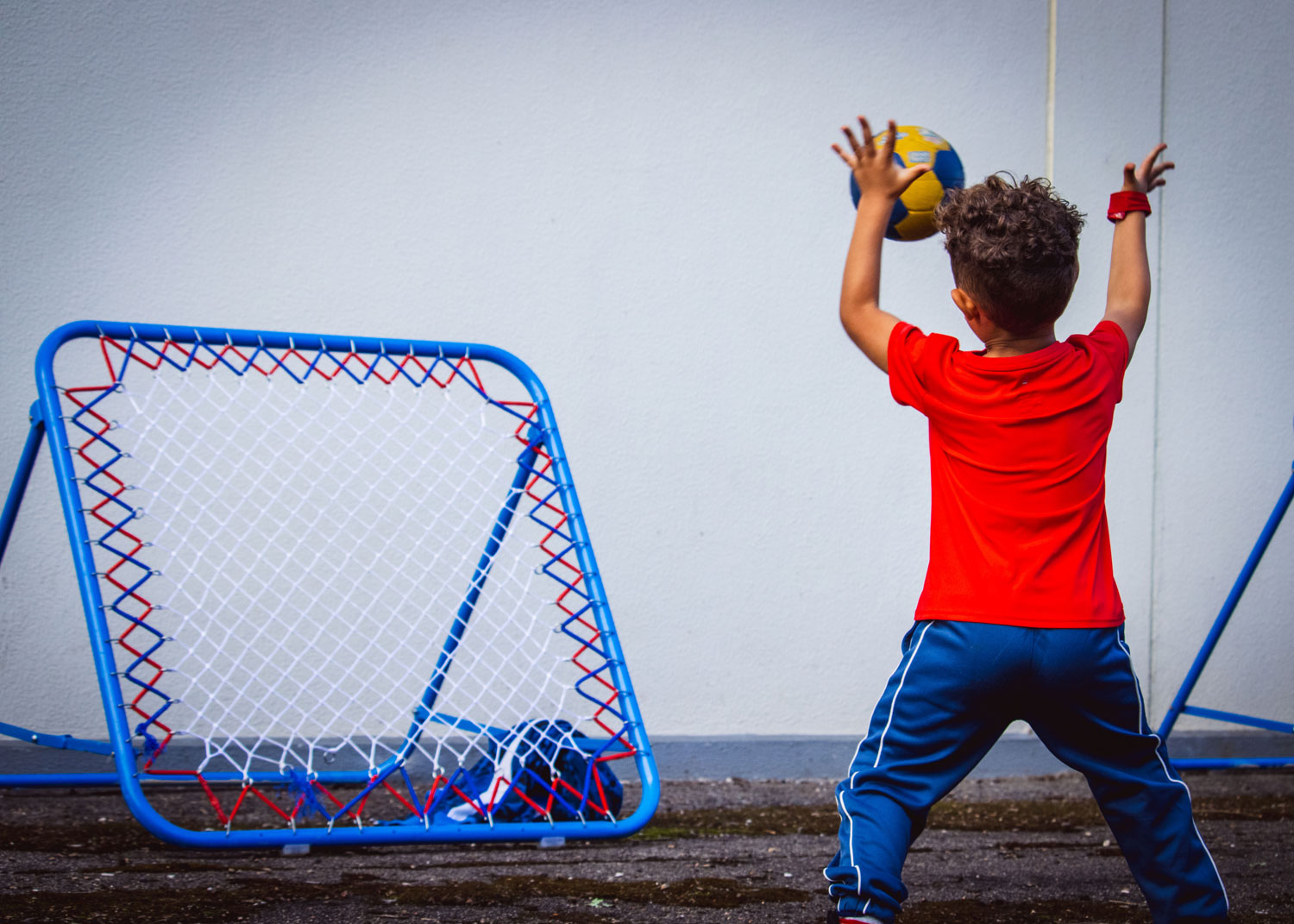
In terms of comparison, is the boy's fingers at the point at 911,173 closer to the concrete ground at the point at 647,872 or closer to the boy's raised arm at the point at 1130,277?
the boy's raised arm at the point at 1130,277

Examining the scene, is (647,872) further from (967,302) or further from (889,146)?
(889,146)

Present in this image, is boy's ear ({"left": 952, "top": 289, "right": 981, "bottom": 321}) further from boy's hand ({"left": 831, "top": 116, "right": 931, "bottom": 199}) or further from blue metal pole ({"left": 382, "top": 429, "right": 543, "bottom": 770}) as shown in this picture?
blue metal pole ({"left": 382, "top": 429, "right": 543, "bottom": 770})

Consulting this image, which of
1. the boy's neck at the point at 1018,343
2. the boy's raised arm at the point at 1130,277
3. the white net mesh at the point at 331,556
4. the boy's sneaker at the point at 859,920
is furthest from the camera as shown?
the white net mesh at the point at 331,556

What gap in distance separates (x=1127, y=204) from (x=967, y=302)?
44cm

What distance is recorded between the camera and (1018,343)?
1563 millimetres

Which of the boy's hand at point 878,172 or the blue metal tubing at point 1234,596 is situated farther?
the blue metal tubing at point 1234,596

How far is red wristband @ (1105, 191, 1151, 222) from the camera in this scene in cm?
175

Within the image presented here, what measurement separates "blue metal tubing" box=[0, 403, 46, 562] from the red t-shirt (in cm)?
203

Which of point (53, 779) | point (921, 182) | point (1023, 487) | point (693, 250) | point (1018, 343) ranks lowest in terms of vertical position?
point (53, 779)

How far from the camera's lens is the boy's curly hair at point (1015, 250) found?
1496 mm

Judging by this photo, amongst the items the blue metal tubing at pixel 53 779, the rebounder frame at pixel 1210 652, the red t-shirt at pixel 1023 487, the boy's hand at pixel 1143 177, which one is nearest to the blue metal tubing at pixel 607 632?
the red t-shirt at pixel 1023 487

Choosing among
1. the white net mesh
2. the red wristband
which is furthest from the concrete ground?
the red wristband

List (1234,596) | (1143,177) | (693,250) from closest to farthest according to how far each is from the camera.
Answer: (1143,177), (1234,596), (693,250)

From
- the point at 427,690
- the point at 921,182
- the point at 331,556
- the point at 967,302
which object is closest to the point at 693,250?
the point at 921,182
